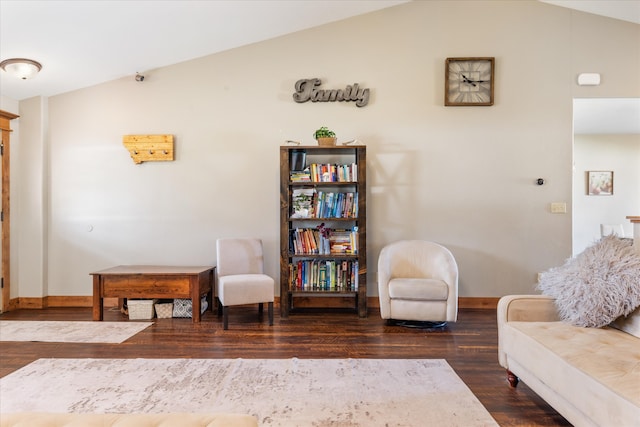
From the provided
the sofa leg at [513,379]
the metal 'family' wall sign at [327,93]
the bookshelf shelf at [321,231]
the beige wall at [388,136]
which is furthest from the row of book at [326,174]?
the sofa leg at [513,379]

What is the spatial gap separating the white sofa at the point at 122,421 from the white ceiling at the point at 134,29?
327cm

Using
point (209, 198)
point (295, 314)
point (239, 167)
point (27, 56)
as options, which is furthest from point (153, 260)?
point (27, 56)

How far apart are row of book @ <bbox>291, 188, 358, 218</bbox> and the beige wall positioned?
44cm

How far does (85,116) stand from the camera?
4562 mm

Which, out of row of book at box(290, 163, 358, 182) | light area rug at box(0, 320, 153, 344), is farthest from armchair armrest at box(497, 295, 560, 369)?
light area rug at box(0, 320, 153, 344)

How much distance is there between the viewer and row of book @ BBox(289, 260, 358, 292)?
4125 mm

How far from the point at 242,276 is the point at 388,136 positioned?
2.36 m

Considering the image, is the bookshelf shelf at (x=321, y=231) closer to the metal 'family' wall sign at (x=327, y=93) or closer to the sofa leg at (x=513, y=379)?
the metal 'family' wall sign at (x=327, y=93)

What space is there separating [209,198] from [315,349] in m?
2.35

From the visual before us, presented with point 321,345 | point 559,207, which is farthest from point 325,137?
point 559,207

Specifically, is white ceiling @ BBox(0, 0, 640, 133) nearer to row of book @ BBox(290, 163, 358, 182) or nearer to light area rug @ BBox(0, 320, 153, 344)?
row of book @ BBox(290, 163, 358, 182)

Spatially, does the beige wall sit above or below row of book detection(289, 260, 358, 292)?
above

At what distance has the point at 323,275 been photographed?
163 inches

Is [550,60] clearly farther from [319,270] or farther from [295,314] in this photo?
[295,314]
